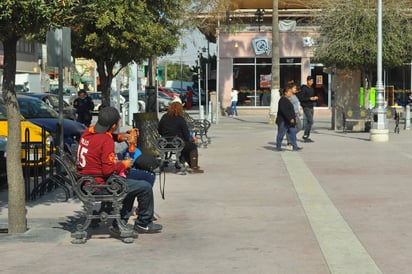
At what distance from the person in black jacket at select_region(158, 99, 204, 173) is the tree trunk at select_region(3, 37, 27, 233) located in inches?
234

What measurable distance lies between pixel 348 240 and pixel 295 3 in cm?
Answer: 3798

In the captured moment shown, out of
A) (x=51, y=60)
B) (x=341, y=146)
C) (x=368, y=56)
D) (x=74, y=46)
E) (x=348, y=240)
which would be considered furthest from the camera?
(x=368, y=56)

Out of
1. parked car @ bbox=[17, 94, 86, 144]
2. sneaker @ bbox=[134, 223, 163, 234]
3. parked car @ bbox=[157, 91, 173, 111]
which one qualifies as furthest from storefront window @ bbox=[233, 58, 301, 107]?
sneaker @ bbox=[134, 223, 163, 234]

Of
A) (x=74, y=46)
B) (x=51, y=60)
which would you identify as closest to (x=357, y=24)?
(x=74, y=46)

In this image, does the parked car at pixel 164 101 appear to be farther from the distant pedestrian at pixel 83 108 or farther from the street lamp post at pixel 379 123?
the street lamp post at pixel 379 123

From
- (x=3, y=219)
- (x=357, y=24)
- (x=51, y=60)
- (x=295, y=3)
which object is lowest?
(x=3, y=219)

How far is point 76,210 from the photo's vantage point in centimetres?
1067

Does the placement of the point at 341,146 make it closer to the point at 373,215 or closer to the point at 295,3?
the point at 373,215

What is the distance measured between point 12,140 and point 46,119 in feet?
31.2

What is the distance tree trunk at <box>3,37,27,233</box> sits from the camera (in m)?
8.64

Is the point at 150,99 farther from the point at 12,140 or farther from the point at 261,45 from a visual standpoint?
the point at 261,45

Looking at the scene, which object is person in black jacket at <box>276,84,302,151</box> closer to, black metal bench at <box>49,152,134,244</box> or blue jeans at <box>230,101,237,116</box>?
black metal bench at <box>49,152,134,244</box>

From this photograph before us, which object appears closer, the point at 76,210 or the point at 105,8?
the point at 105,8

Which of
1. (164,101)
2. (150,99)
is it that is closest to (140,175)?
(150,99)
